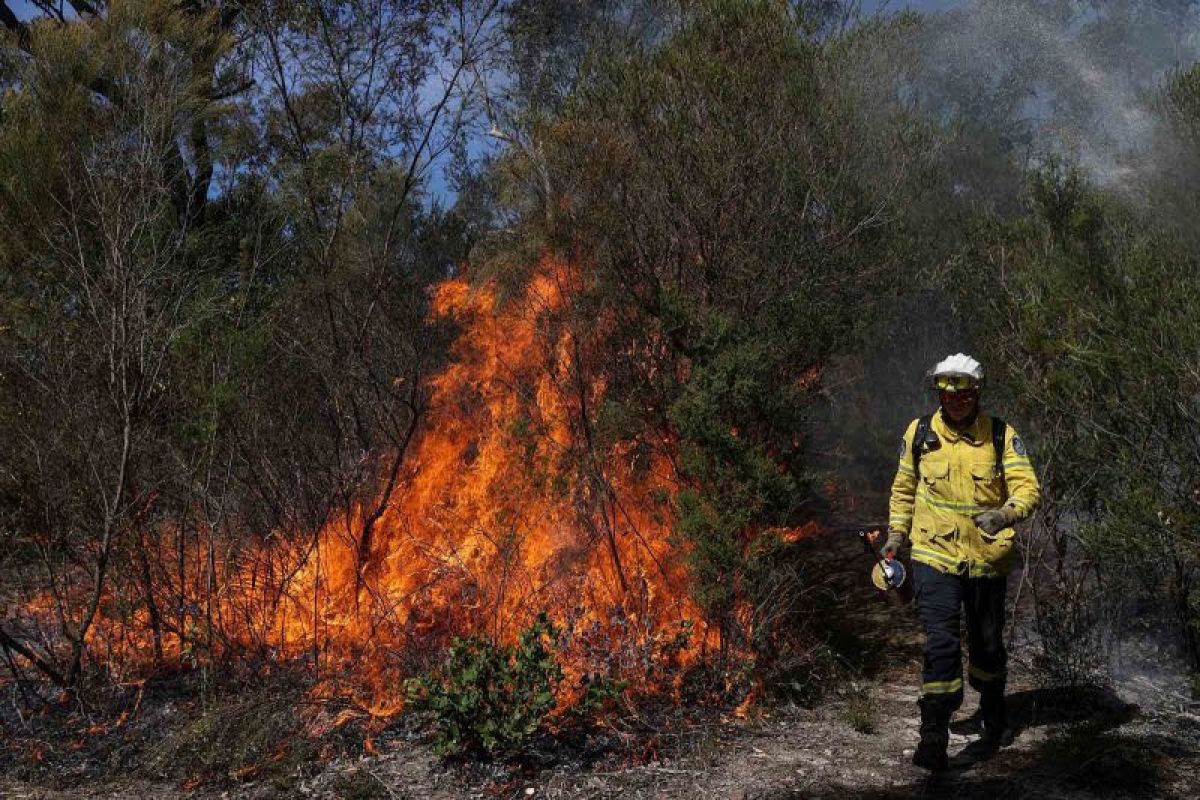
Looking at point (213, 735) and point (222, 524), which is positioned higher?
point (222, 524)

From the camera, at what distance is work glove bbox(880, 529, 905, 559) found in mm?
4453

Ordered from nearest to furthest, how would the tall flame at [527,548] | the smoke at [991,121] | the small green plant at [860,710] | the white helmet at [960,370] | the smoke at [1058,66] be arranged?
the white helmet at [960,370] < the small green plant at [860,710] < the tall flame at [527,548] < the smoke at [991,121] < the smoke at [1058,66]

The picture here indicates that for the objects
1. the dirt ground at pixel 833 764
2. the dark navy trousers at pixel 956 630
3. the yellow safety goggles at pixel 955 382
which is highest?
the yellow safety goggles at pixel 955 382

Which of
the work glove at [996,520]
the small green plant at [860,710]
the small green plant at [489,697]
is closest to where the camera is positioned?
the work glove at [996,520]

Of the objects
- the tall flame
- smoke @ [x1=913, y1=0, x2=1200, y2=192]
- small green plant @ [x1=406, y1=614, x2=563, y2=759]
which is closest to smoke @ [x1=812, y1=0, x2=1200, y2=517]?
smoke @ [x1=913, y1=0, x2=1200, y2=192]

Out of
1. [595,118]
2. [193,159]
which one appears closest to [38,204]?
[193,159]

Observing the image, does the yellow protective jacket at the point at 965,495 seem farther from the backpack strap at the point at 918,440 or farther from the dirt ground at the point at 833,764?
the dirt ground at the point at 833,764

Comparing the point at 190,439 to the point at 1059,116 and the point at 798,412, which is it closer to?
the point at 798,412

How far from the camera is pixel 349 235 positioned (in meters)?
8.71

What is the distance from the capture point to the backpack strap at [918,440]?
176 inches

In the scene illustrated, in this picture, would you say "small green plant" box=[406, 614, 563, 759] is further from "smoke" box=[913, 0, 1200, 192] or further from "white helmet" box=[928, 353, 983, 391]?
"smoke" box=[913, 0, 1200, 192]

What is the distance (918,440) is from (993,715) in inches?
53.4

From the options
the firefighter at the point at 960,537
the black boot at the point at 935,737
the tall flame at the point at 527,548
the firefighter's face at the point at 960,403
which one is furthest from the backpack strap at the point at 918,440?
the tall flame at the point at 527,548

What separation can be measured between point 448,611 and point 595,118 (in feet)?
11.6
